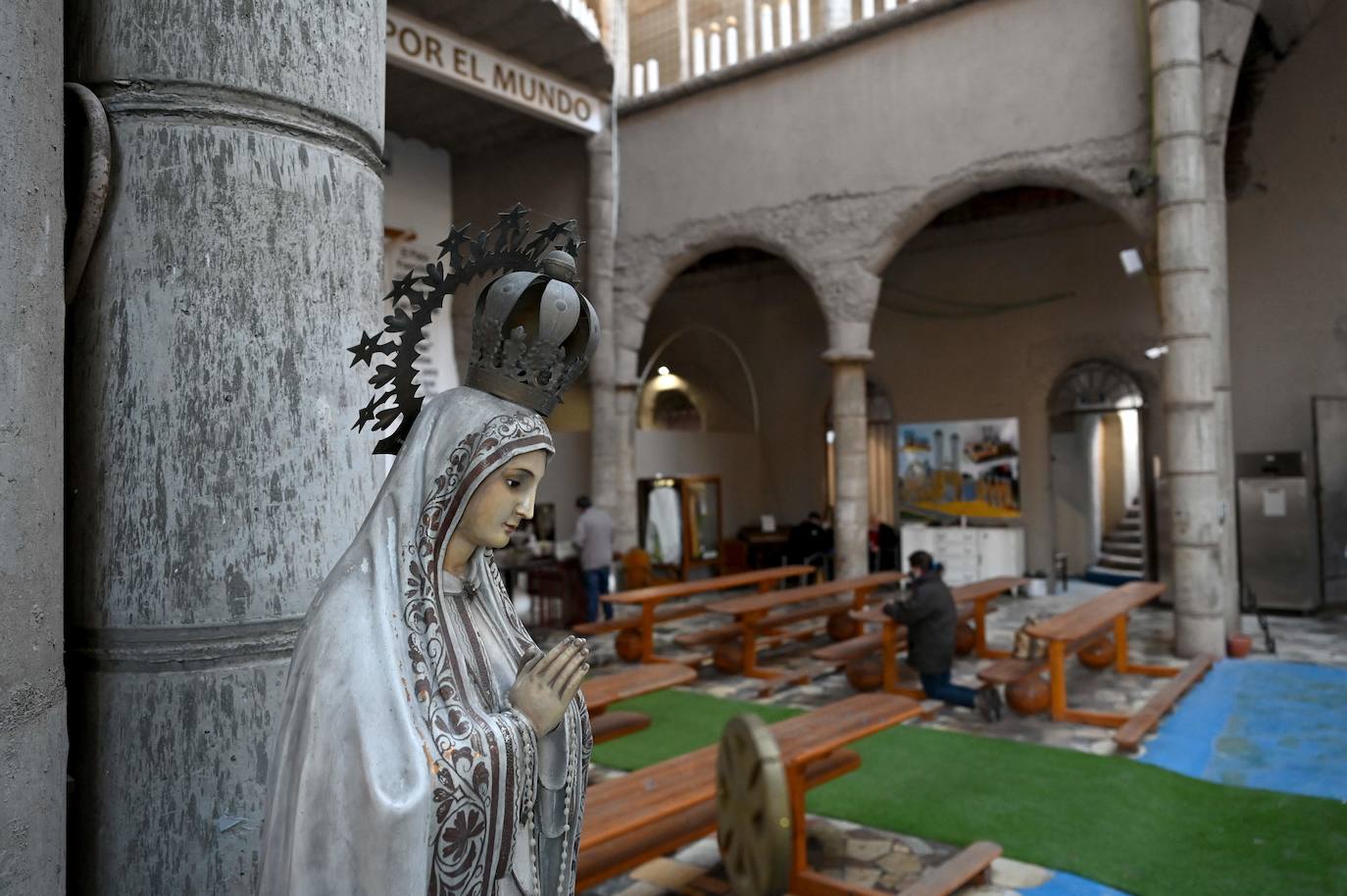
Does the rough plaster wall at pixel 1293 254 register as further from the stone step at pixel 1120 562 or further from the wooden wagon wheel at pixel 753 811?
the wooden wagon wheel at pixel 753 811

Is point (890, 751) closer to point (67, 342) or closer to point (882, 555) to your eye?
point (67, 342)

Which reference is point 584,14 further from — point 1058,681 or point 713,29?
point 1058,681

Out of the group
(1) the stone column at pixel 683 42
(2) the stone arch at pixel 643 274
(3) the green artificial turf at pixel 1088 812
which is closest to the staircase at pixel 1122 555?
(2) the stone arch at pixel 643 274

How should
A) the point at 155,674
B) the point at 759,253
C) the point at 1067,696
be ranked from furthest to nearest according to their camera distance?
the point at 759,253
the point at 1067,696
the point at 155,674

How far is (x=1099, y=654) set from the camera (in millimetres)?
8023

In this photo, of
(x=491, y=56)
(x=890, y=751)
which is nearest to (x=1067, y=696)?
(x=890, y=751)

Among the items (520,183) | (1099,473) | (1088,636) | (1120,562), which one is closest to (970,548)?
(1120,562)

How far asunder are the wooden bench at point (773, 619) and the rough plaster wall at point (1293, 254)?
5.46m

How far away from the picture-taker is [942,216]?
45.5 feet

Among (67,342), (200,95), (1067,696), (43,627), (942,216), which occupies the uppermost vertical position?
(942,216)

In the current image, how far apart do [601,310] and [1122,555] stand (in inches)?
396

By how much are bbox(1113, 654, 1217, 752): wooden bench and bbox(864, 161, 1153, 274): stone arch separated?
3775 mm

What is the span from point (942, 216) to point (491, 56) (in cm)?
691

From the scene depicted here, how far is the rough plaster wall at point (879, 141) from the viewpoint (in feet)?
29.8
